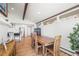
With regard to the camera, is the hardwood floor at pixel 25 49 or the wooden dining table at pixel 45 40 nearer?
the hardwood floor at pixel 25 49

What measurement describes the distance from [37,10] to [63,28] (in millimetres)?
621

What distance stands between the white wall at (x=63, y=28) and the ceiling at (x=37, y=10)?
0.21 m

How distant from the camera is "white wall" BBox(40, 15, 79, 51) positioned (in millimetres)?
1985

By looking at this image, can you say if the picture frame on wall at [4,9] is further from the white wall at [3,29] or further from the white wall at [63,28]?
the white wall at [63,28]

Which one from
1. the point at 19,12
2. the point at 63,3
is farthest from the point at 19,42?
the point at 63,3

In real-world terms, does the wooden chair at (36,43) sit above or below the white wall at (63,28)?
below

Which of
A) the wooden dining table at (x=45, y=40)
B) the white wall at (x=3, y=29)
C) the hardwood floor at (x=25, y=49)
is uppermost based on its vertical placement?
the white wall at (x=3, y=29)

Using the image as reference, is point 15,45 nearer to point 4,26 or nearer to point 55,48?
point 4,26

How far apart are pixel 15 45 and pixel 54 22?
35.0 inches

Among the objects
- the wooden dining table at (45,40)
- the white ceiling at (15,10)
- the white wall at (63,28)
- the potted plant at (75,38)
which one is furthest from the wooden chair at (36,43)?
the potted plant at (75,38)

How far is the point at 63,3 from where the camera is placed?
6.34 feet

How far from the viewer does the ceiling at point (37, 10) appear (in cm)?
195

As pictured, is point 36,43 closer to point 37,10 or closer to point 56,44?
point 56,44

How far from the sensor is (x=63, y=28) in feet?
6.72
